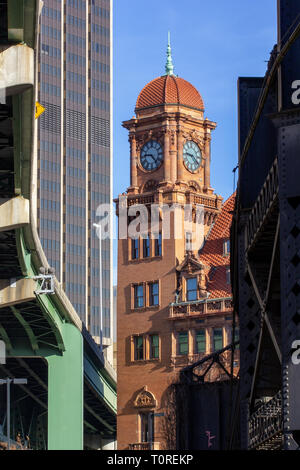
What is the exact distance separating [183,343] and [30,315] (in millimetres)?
22727

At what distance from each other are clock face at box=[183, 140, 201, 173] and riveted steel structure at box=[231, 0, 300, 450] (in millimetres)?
61864

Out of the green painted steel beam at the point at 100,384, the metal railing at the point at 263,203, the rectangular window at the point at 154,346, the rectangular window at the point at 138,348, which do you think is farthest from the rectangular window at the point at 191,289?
the metal railing at the point at 263,203

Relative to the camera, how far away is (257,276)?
3158 cm

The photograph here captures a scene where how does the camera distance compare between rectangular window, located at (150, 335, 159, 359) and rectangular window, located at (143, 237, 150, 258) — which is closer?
rectangular window, located at (150, 335, 159, 359)

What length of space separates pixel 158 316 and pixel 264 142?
61973 millimetres

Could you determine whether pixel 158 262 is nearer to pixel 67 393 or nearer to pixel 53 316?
pixel 67 393

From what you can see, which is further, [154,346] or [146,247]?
[146,247]

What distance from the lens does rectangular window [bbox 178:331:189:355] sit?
90938mm

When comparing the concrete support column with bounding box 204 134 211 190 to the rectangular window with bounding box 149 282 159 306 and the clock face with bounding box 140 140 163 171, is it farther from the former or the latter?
the rectangular window with bounding box 149 282 159 306

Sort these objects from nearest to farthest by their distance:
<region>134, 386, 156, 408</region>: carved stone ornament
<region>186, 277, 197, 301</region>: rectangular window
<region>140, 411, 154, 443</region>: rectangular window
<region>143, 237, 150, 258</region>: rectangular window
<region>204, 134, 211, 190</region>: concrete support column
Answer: <region>140, 411, 154, 443</region>: rectangular window < <region>134, 386, 156, 408</region>: carved stone ornament < <region>186, 277, 197, 301</region>: rectangular window < <region>143, 237, 150, 258</region>: rectangular window < <region>204, 134, 211, 190</region>: concrete support column

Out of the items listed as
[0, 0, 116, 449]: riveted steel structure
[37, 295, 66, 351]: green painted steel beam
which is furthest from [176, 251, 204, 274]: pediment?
[37, 295, 66, 351]: green painted steel beam

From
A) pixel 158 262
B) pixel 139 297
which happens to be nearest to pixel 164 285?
pixel 158 262

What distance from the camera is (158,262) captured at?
94.2m

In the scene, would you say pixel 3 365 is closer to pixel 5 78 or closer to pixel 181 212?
pixel 181 212
